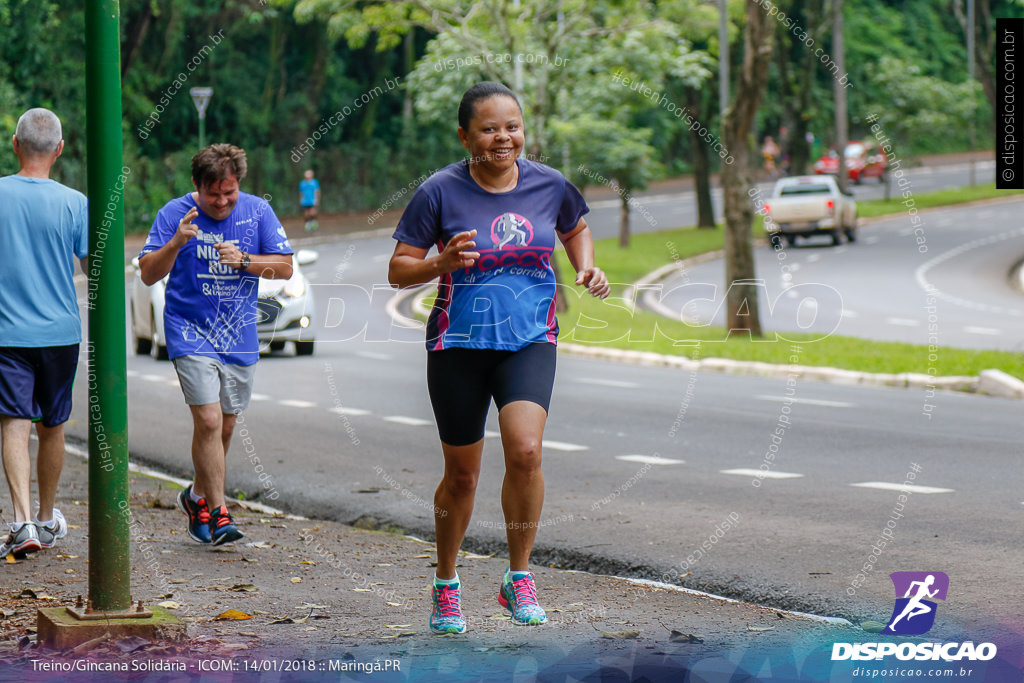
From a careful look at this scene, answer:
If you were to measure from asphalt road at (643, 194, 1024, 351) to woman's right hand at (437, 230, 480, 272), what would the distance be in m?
10.4

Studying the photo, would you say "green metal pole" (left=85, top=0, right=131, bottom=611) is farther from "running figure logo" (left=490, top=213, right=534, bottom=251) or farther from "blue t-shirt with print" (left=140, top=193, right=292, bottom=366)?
"blue t-shirt with print" (left=140, top=193, right=292, bottom=366)

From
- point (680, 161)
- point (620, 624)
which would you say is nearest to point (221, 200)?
point (620, 624)

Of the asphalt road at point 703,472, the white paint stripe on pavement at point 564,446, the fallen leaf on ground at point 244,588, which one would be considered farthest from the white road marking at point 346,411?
the fallen leaf on ground at point 244,588

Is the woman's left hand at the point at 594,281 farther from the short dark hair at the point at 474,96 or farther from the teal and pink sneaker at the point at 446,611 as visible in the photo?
the teal and pink sneaker at the point at 446,611

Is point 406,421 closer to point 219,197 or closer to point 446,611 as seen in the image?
point 219,197

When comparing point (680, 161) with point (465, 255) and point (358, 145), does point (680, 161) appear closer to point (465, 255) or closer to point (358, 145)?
point (358, 145)

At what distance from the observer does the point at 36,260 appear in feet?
21.6

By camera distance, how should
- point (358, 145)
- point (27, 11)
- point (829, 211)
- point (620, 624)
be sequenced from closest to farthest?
1. point (620, 624)
2. point (27, 11)
3. point (829, 211)
4. point (358, 145)

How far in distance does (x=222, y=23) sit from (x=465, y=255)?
42.7m

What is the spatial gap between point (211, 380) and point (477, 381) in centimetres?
224

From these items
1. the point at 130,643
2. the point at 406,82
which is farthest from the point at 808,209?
the point at 130,643

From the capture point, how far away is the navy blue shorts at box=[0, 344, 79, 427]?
6.54 meters

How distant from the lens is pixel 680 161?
225 ft

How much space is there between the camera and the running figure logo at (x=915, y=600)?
5383mm
